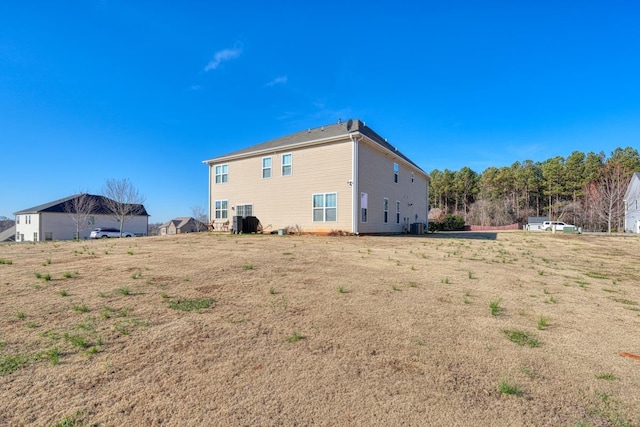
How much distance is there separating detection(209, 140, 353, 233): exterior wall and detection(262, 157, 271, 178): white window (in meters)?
0.23

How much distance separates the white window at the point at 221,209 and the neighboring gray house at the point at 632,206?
43452 mm

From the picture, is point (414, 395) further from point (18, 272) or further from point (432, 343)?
point (18, 272)

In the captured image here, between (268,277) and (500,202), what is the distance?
60209 mm

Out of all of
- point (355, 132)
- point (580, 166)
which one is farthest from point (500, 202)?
point (355, 132)

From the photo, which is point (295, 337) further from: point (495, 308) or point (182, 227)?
point (182, 227)

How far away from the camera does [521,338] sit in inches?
135

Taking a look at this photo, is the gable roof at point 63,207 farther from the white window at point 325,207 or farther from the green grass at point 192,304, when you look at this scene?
the green grass at point 192,304

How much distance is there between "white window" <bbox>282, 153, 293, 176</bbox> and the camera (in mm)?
17384

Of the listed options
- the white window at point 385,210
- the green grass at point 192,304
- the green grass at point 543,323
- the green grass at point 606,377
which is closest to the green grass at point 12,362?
the green grass at point 192,304

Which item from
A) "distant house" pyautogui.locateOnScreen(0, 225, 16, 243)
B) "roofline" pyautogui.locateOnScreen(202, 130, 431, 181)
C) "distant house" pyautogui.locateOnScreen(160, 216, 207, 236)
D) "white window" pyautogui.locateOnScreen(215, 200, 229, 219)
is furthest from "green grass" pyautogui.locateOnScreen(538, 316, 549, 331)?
"distant house" pyautogui.locateOnScreen(0, 225, 16, 243)

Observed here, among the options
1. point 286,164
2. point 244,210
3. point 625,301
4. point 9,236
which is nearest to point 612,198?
point 286,164

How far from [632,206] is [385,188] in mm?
36494

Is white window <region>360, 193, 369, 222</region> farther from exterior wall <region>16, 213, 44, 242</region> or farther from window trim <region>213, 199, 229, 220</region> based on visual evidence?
exterior wall <region>16, 213, 44, 242</region>

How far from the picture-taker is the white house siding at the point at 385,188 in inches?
635
